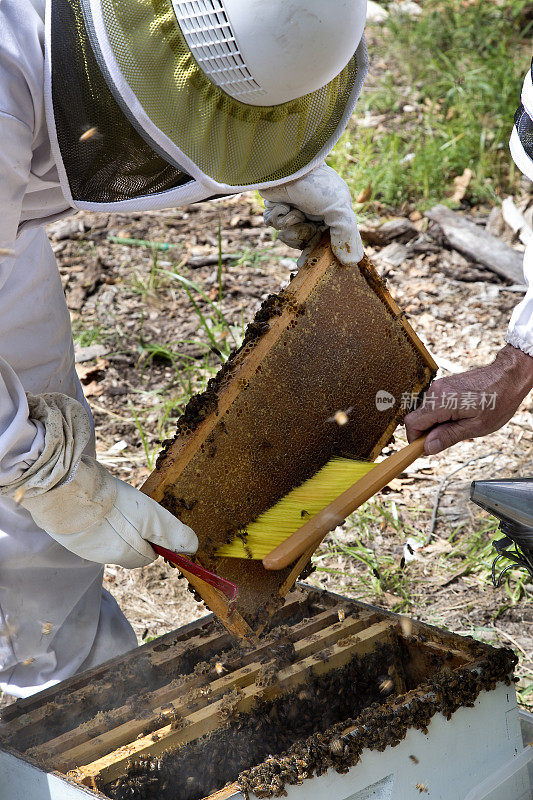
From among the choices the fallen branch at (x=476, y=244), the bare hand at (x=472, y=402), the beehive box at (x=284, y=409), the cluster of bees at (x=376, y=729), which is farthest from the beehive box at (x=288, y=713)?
the fallen branch at (x=476, y=244)

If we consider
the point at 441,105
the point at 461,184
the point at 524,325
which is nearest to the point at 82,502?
the point at 524,325

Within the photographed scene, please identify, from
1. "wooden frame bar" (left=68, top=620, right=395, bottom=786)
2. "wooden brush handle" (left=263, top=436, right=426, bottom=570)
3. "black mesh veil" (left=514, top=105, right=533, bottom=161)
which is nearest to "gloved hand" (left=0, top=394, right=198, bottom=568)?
"wooden brush handle" (left=263, top=436, right=426, bottom=570)

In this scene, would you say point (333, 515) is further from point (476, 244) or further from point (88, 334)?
point (476, 244)

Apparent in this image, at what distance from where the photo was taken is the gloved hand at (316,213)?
224cm

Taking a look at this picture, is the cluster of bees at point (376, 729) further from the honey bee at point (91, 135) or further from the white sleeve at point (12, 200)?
the honey bee at point (91, 135)

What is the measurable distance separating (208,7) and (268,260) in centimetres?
371

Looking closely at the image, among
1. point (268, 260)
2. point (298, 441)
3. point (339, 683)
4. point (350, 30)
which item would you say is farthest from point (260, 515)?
point (268, 260)

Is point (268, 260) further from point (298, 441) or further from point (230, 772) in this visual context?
point (230, 772)

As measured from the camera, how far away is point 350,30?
1.58 metres

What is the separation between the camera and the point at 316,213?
7.47ft

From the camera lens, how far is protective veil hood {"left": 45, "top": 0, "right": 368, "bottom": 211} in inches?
60.3

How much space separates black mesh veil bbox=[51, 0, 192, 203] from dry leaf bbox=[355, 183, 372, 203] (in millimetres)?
3977

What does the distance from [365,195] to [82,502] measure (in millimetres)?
4087

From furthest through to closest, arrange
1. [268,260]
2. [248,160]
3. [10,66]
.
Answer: [268,260] → [248,160] → [10,66]
